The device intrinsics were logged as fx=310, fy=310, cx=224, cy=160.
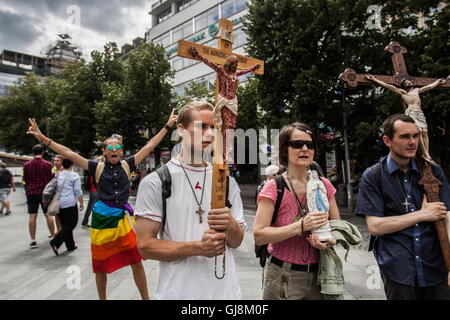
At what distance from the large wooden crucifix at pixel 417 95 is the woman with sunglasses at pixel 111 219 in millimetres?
2224

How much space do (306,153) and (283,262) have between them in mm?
792

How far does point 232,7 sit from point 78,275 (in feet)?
94.6

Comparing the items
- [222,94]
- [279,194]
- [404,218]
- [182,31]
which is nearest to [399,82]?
[404,218]

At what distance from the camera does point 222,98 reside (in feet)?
5.69

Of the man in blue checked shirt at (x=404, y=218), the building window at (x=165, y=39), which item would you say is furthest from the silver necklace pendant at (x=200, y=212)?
the building window at (x=165, y=39)

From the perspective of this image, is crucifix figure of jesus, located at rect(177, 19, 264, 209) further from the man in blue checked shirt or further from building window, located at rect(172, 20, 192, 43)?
building window, located at rect(172, 20, 192, 43)

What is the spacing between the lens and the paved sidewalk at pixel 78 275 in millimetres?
4039

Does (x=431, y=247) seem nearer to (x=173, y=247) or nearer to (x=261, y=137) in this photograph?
(x=173, y=247)

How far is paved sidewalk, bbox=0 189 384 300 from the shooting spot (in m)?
4.04

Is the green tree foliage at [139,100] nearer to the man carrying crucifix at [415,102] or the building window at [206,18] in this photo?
the building window at [206,18]

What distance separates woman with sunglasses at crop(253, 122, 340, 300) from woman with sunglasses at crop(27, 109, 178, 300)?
1653mm

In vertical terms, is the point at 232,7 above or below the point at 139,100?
above

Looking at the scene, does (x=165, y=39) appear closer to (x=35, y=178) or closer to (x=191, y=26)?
(x=191, y=26)

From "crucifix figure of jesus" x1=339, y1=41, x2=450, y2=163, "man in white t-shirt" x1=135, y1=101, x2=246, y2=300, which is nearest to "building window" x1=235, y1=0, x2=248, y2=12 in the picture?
"crucifix figure of jesus" x1=339, y1=41, x2=450, y2=163
